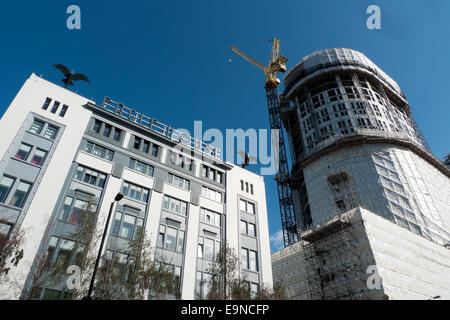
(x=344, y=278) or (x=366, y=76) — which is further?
(x=366, y=76)

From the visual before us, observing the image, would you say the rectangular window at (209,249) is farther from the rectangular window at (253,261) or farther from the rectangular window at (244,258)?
the rectangular window at (253,261)

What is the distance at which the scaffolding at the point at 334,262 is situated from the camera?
4378cm

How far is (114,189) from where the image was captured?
30828 mm

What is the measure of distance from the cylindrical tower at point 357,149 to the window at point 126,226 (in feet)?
130

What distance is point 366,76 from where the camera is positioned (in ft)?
298

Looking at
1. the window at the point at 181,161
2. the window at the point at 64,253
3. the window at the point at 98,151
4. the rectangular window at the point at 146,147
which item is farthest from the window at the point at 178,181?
the window at the point at 64,253

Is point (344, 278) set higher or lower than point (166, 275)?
higher

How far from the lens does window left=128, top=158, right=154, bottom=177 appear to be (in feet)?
112

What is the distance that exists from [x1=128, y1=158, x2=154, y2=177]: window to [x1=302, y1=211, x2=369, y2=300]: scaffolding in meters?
29.9

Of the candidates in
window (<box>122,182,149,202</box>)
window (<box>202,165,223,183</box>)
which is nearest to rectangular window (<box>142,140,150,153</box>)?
window (<box>122,182,149,202</box>)
